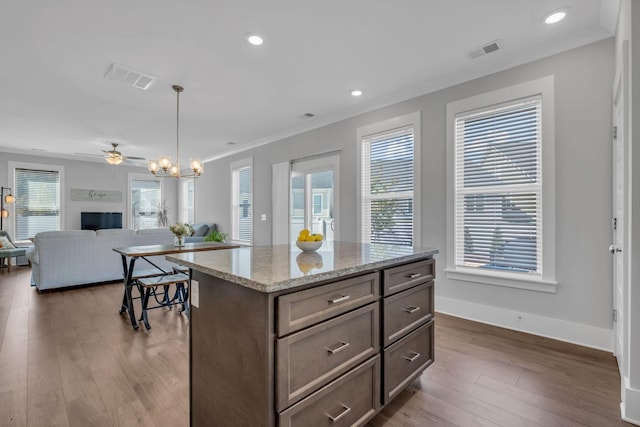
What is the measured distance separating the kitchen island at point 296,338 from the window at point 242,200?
4825 mm

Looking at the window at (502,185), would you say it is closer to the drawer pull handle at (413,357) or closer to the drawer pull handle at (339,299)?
the drawer pull handle at (413,357)

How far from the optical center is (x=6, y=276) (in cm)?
568

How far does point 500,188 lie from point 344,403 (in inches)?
103

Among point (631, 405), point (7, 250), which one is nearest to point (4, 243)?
point (7, 250)

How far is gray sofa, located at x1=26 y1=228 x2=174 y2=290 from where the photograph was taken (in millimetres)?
4410

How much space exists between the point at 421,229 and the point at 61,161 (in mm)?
8637

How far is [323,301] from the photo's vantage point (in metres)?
1.33

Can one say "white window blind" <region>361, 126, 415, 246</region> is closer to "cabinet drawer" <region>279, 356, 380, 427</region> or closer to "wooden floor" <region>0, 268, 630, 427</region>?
"wooden floor" <region>0, 268, 630, 427</region>

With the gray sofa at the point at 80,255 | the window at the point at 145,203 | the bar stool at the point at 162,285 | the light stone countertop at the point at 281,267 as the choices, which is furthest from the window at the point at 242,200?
the light stone countertop at the point at 281,267

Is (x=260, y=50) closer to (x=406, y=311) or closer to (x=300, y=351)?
(x=406, y=311)

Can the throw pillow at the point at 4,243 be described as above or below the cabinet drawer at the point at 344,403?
above

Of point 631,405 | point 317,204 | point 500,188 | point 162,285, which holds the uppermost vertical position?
point 500,188

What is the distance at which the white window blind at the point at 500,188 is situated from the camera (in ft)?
9.53

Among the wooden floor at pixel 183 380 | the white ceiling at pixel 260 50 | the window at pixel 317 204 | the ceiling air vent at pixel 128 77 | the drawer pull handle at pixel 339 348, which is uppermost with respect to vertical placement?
the white ceiling at pixel 260 50
